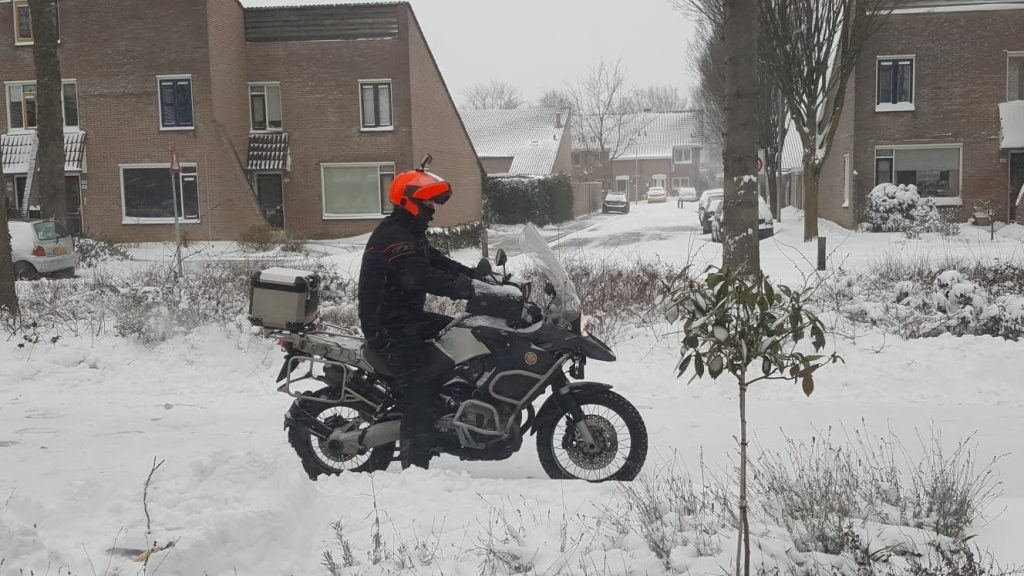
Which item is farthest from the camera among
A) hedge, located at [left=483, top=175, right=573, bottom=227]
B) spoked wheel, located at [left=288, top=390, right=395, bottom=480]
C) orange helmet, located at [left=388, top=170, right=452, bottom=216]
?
hedge, located at [left=483, top=175, right=573, bottom=227]

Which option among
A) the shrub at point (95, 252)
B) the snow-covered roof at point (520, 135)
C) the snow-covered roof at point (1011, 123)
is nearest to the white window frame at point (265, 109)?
the shrub at point (95, 252)

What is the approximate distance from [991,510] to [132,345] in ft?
26.7

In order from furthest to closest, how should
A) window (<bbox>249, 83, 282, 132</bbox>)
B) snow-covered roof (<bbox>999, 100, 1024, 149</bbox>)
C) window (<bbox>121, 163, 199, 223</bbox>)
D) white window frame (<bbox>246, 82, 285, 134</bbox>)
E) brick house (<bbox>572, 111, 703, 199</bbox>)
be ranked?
brick house (<bbox>572, 111, 703, 199</bbox>)
window (<bbox>249, 83, 282, 132</bbox>)
white window frame (<bbox>246, 82, 285, 134</bbox>)
window (<bbox>121, 163, 199, 223</bbox>)
snow-covered roof (<bbox>999, 100, 1024, 149</bbox>)

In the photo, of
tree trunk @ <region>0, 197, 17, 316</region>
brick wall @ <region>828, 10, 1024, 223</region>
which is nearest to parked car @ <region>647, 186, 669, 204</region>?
brick wall @ <region>828, 10, 1024, 223</region>

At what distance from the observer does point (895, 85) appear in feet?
97.0

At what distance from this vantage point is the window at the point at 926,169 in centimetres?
2969

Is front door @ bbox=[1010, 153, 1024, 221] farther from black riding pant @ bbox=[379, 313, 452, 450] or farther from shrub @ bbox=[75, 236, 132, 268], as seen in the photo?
black riding pant @ bbox=[379, 313, 452, 450]

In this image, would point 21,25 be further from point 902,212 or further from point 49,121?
point 902,212

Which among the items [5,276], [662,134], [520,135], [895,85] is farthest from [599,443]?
[662,134]

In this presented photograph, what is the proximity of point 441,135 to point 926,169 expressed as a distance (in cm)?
1745

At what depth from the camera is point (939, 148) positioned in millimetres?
29719

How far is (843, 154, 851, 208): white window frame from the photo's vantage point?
30.8m

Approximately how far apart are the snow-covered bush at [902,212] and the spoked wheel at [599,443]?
75.6 feet

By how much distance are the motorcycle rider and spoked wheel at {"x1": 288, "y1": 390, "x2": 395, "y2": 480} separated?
31 centimetres
